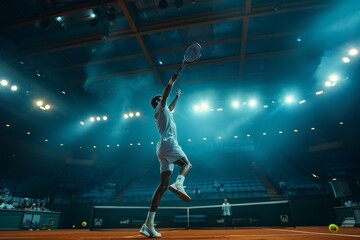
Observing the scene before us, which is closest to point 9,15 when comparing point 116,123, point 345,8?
point 116,123

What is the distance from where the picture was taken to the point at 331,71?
40.8 ft

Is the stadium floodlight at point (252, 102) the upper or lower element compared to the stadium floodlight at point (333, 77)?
lower

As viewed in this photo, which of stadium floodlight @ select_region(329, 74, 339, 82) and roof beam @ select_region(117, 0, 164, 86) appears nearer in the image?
roof beam @ select_region(117, 0, 164, 86)

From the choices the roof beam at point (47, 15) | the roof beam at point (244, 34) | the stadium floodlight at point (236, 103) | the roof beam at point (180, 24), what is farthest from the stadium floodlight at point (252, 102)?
the roof beam at point (47, 15)

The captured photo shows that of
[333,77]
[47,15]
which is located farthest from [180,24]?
[333,77]

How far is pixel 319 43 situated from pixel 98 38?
9864 millimetres

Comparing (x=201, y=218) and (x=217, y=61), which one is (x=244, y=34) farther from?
(x=201, y=218)

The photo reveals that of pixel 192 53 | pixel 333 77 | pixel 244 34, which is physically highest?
pixel 333 77

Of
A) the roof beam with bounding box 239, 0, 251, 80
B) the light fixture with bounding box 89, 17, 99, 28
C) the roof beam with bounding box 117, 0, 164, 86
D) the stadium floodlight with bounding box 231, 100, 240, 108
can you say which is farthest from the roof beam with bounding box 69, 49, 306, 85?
the stadium floodlight with bounding box 231, 100, 240, 108

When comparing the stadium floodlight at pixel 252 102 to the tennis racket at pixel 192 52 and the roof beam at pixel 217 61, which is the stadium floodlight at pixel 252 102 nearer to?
the roof beam at pixel 217 61

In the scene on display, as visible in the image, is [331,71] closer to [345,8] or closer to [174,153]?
[345,8]

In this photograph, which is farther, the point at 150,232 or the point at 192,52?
the point at 192,52

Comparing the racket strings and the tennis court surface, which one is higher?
the racket strings

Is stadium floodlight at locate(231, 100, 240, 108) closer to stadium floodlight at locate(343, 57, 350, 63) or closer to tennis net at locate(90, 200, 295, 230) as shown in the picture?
stadium floodlight at locate(343, 57, 350, 63)
